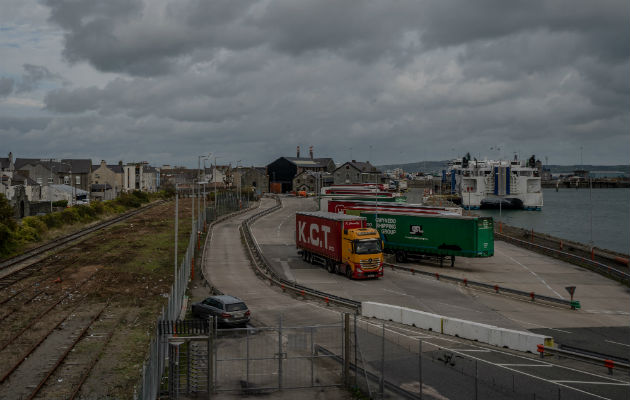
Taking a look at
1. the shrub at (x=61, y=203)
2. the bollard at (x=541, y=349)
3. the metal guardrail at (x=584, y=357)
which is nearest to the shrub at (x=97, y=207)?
the shrub at (x=61, y=203)

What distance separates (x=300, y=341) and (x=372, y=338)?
2792 mm

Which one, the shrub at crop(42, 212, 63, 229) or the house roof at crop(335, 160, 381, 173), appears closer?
the shrub at crop(42, 212, 63, 229)

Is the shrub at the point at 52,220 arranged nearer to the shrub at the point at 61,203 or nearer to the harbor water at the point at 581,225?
the shrub at the point at 61,203

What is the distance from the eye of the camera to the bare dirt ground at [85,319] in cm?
1878

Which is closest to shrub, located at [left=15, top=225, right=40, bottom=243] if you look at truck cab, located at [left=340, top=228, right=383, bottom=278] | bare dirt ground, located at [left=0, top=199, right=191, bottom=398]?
bare dirt ground, located at [left=0, top=199, right=191, bottom=398]

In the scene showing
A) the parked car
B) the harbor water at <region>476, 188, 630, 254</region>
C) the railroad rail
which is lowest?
the harbor water at <region>476, 188, 630, 254</region>

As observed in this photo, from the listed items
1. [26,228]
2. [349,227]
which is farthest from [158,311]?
[26,228]

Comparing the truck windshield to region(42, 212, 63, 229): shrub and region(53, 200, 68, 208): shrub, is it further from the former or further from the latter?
region(53, 200, 68, 208): shrub

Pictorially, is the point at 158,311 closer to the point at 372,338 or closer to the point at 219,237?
the point at 372,338

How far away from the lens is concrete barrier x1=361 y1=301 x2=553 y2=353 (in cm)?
2011

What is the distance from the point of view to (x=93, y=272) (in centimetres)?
4094

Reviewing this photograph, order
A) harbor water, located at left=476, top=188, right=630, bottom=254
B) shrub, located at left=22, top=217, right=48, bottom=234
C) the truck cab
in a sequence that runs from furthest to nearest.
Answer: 1. harbor water, located at left=476, top=188, right=630, bottom=254
2. shrub, located at left=22, top=217, right=48, bottom=234
3. the truck cab

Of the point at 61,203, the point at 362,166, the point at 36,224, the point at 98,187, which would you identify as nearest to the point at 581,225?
the point at 362,166

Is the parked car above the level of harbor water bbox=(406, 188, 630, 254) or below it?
above
